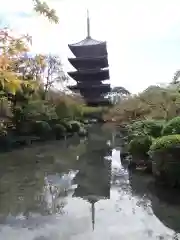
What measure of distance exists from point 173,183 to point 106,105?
139 feet

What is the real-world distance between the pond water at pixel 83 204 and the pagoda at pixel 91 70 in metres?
38.1

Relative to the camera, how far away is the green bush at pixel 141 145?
13336mm

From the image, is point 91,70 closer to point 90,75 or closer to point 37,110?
point 90,75

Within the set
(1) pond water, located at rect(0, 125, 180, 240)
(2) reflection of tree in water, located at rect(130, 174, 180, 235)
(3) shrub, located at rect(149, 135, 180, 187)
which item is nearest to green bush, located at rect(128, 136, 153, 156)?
(1) pond water, located at rect(0, 125, 180, 240)

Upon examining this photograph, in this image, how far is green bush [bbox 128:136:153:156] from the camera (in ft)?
43.8

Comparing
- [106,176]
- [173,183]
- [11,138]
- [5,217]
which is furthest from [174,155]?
[11,138]

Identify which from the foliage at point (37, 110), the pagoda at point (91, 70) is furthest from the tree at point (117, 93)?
the foliage at point (37, 110)

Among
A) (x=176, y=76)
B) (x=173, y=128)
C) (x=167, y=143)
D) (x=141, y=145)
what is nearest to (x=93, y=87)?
(x=176, y=76)

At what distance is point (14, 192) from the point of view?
35.3 ft

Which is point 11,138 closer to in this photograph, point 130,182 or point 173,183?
point 130,182

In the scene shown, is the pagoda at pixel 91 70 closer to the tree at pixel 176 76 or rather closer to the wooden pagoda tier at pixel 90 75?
the wooden pagoda tier at pixel 90 75

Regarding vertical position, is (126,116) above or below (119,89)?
below

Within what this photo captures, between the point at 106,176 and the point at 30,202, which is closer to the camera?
the point at 30,202

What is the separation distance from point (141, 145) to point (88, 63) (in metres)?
41.2
